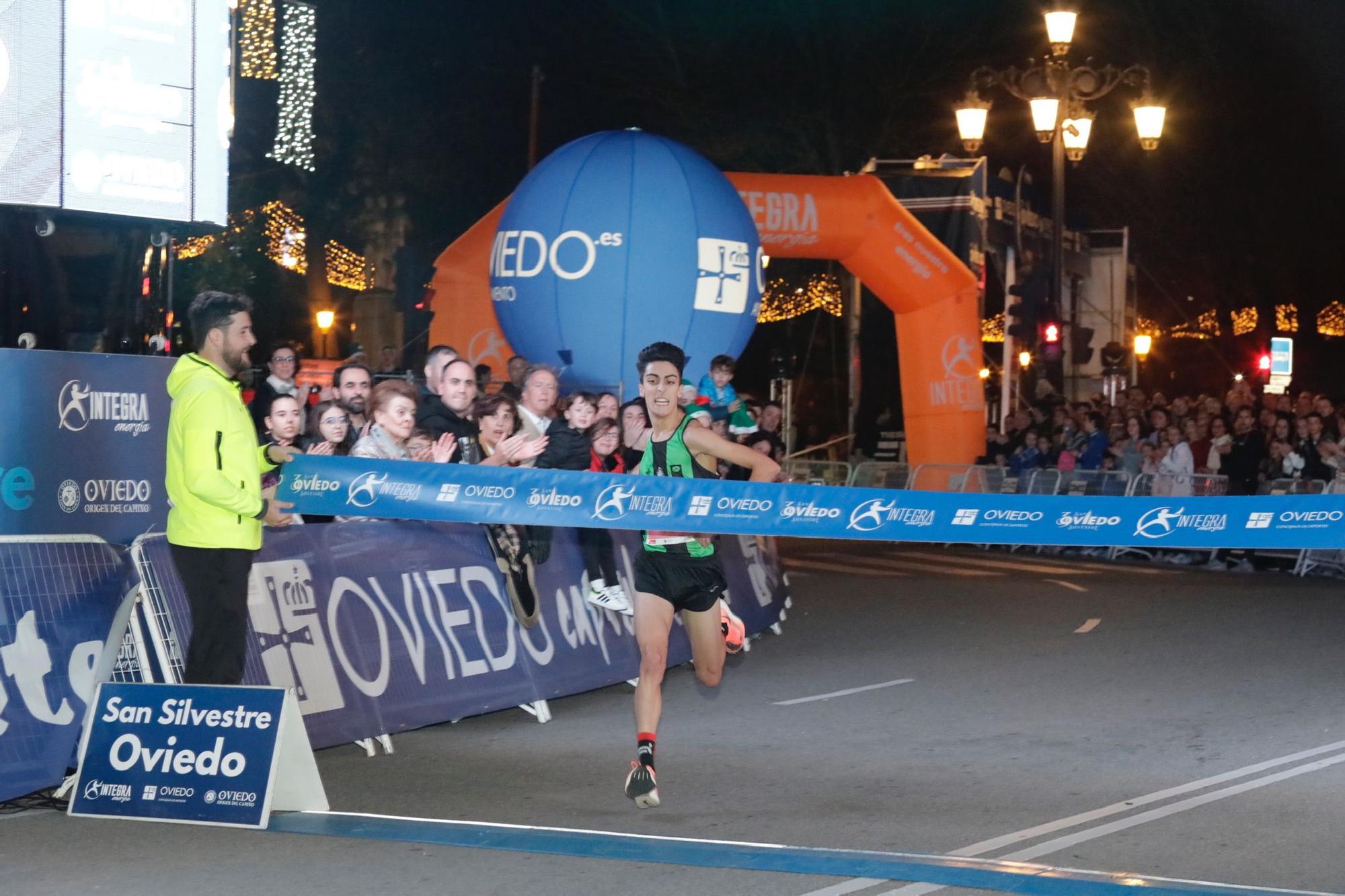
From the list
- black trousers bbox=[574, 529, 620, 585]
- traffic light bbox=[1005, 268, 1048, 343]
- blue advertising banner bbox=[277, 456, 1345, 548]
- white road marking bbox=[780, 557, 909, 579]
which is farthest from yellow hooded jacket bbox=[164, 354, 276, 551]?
traffic light bbox=[1005, 268, 1048, 343]

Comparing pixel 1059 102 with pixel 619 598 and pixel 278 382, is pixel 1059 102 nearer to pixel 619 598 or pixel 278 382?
pixel 278 382

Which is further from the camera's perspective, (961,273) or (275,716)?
(961,273)

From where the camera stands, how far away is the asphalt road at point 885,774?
6.41 m

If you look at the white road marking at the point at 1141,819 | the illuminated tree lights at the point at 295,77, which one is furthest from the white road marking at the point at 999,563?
the illuminated tree lights at the point at 295,77

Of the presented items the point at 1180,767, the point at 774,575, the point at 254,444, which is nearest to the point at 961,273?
the point at 774,575

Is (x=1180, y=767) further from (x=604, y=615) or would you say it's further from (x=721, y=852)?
(x=604, y=615)

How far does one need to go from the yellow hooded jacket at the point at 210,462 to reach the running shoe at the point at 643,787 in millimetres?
1959

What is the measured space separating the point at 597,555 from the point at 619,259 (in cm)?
717

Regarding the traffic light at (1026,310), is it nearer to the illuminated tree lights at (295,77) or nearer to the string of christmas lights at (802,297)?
the string of christmas lights at (802,297)

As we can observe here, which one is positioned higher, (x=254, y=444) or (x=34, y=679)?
(x=254, y=444)

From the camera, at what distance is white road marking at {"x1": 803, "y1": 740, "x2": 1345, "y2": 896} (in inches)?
266

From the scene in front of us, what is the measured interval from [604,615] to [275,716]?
15.2ft

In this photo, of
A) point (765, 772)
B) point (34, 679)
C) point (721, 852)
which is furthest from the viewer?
point (765, 772)

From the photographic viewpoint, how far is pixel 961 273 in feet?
77.3
